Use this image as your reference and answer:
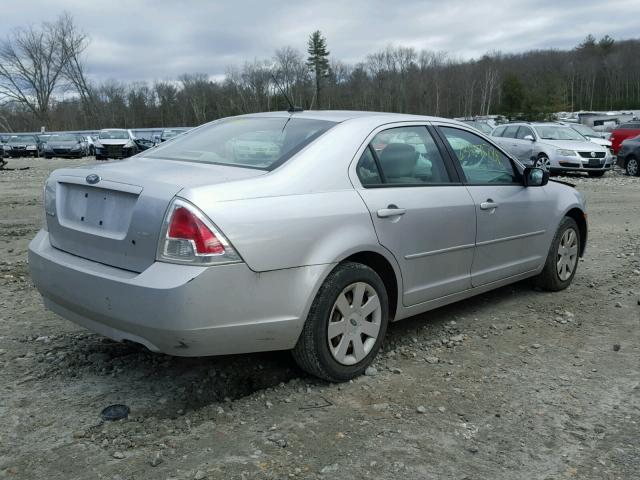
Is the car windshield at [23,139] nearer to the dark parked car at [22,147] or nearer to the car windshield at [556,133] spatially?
the dark parked car at [22,147]

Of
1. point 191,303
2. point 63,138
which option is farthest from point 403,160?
point 63,138

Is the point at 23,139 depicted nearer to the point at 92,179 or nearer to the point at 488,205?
the point at 92,179

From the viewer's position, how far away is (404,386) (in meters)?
3.45

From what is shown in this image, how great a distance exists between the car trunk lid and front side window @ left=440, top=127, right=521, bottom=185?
5.86ft

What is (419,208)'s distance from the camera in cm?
378

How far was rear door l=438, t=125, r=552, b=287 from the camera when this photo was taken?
433 centimetres

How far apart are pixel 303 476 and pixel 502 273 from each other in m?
2.64

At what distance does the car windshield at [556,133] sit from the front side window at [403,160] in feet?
49.8

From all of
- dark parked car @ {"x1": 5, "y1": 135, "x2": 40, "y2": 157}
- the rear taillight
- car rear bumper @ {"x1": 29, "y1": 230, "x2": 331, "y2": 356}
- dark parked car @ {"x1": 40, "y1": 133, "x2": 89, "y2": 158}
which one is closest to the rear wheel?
car rear bumper @ {"x1": 29, "y1": 230, "x2": 331, "y2": 356}

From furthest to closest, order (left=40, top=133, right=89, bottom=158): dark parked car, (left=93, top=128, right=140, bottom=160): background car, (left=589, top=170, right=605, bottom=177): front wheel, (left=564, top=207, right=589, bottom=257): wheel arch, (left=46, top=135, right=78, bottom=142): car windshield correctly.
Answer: (left=46, top=135, right=78, bottom=142): car windshield, (left=40, top=133, right=89, bottom=158): dark parked car, (left=93, top=128, right=140, bottom=160): background car, (left=589, top=170, right=605, bottom=177): front wheel, (left=564, top=207, right=589, bottom=257): wheel arch

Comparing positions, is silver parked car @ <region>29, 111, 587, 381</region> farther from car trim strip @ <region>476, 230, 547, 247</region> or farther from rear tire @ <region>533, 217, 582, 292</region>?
rear tire @ <region>533, 217, 582, 292</region>

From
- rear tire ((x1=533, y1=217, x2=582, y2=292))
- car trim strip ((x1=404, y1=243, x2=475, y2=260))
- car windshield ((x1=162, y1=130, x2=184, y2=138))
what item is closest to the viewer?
car trim strip ((x1=404, y1=243, x2=475, y2=260))

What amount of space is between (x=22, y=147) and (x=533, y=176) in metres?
36.0

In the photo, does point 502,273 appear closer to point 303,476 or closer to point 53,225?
point 303,476
